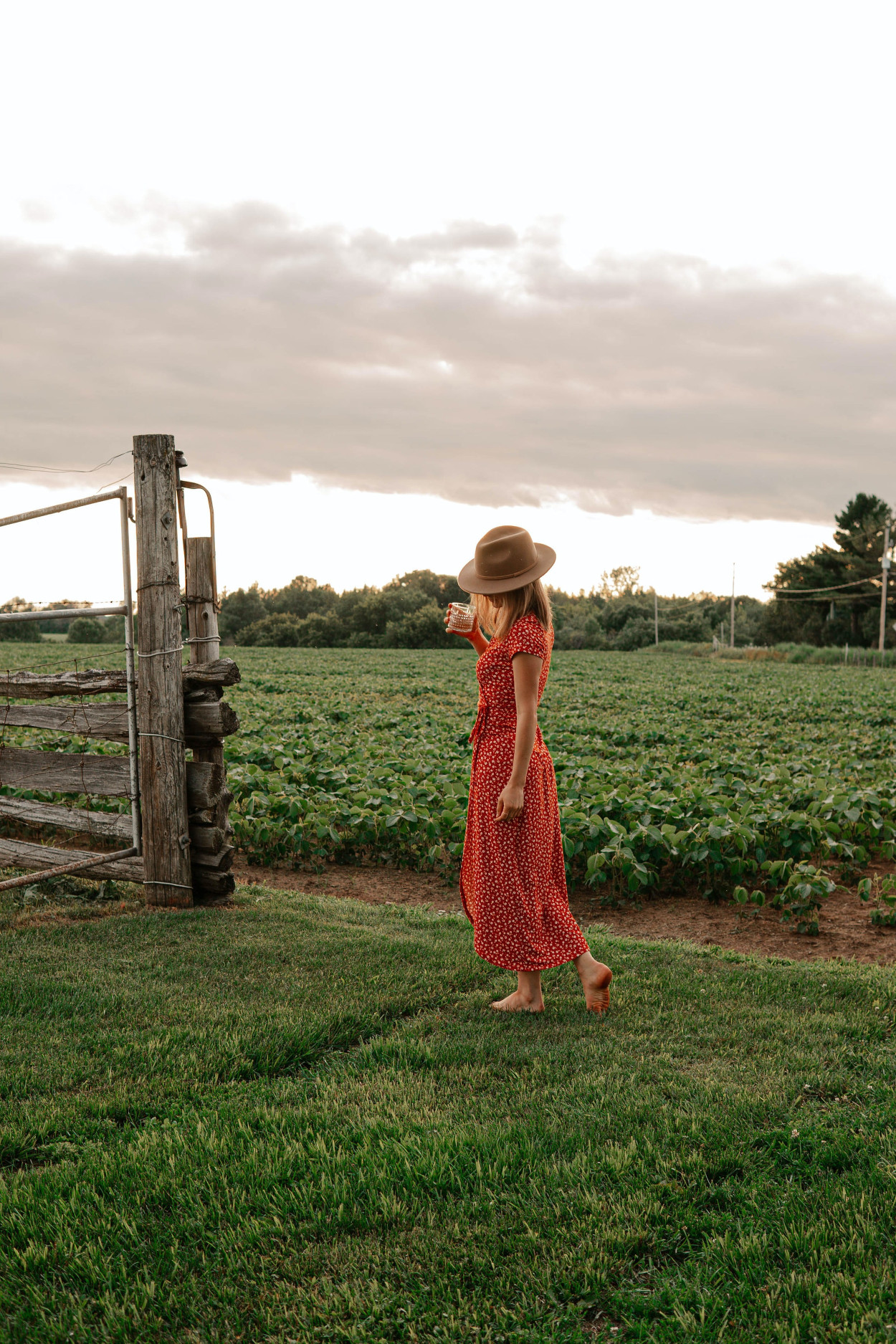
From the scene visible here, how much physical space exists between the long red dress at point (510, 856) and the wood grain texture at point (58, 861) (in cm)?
285

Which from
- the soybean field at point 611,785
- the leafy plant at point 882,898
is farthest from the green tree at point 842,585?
the leafy plant at point 882,898

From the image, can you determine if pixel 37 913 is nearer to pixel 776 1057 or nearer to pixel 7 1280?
pixel 7 1280

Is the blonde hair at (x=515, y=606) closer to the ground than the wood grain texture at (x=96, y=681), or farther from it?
farther from it

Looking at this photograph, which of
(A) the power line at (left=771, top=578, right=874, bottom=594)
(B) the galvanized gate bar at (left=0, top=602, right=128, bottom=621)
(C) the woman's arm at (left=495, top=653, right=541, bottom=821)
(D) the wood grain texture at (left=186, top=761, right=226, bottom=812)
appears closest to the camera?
(C) the woman's arm at (left=495, top=653, right=541, bottom=821)

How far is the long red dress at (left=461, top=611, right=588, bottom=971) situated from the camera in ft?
13.7

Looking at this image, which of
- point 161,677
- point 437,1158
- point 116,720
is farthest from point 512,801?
point 116,720

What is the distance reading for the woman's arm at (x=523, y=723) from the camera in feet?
13.2

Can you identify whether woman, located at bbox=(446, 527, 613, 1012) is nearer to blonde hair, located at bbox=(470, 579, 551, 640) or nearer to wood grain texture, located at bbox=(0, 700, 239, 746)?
blonde hair, located at bbox=(470, 579, 551, 640)

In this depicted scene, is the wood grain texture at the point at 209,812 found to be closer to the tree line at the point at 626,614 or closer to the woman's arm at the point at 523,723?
the woman's arm at the point at 523,723

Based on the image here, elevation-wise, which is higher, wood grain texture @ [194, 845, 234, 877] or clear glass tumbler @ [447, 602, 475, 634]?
clear glass tumbler @ [447, 602, 475, 634]

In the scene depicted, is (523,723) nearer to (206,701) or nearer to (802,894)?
(206,701)

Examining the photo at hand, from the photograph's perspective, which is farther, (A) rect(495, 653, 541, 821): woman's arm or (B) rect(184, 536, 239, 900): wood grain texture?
(B) rect(184, 536, 239, 900): wood grain texture

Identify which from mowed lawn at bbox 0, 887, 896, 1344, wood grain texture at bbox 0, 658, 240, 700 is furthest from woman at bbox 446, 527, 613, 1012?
wood grain texture at bbox 0, 658, 240, 700

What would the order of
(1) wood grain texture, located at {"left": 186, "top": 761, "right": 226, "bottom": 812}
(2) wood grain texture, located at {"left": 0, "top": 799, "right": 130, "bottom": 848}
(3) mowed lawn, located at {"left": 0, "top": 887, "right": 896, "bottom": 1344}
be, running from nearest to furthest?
(3) mowed lawn, located at {"left": 0, "top": 887, "right": 896, "bottom": 1344} < (1) wood grain texture, located at {"left": 186, "top": 761, "right": 226, "bottom": 812} < (2) wood grain texture, located at {"left": 0, "top": 799, "right": 130, "bottom": 848}
